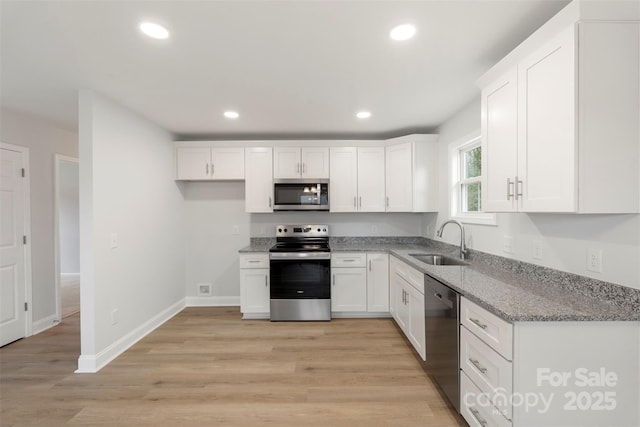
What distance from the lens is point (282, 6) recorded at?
149 centimetres

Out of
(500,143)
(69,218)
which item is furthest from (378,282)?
(69,218)

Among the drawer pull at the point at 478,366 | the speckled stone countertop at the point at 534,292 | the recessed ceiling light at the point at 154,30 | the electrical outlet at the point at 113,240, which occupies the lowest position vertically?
the drawer pull at the point at 478,366

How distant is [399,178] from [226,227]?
2.53 meters

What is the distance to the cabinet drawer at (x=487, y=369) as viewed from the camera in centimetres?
137

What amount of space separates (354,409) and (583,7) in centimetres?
257

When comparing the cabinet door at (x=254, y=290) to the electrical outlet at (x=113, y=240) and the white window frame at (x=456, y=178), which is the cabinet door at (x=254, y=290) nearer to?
the electrical outlet at (x=113, y=240)

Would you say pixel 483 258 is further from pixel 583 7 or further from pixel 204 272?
pixel 204 272

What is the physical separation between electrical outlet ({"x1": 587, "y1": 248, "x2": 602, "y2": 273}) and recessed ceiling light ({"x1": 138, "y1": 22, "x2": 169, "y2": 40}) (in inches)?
105

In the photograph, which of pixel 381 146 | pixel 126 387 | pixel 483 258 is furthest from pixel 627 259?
pixel 126 387

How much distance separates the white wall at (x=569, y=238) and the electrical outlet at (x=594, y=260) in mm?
20

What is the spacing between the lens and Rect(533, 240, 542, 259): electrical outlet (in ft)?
6.43

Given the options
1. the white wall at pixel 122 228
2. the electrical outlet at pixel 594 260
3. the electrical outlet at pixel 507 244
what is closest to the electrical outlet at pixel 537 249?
the electrical outlet at pixel 507 244

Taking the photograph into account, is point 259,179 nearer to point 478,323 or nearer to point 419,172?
point 419,172

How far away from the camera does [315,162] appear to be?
390cm
